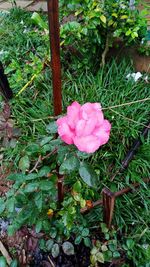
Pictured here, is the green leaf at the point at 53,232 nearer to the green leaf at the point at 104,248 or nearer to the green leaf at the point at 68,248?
the green leaf at the point at 68,248

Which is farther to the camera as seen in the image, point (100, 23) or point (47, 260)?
point (100, 23)

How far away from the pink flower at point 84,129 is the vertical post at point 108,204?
39 cm

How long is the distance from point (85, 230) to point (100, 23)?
3.58ft

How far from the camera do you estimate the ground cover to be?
1316mm

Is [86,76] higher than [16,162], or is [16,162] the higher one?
[86,76]

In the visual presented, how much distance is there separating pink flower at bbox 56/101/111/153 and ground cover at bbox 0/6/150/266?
0.36 metres

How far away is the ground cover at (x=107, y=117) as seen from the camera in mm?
1316

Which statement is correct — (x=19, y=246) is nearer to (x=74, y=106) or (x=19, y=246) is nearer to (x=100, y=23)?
(x=74, y=106)

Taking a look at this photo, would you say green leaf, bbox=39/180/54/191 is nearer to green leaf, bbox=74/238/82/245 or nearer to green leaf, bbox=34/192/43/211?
green leaf, bbox=34/192/43/211

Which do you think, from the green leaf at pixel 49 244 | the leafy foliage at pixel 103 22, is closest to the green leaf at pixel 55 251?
the green leaf at pixel 49 244

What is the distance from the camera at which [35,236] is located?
4.34 feet

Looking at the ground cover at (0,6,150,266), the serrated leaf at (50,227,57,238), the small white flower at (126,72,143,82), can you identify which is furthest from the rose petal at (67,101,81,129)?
the small white flower at (126,72,143,82)

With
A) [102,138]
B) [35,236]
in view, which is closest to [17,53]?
[35,236]

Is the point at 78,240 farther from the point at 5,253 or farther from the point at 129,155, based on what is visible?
the point at 129,155
